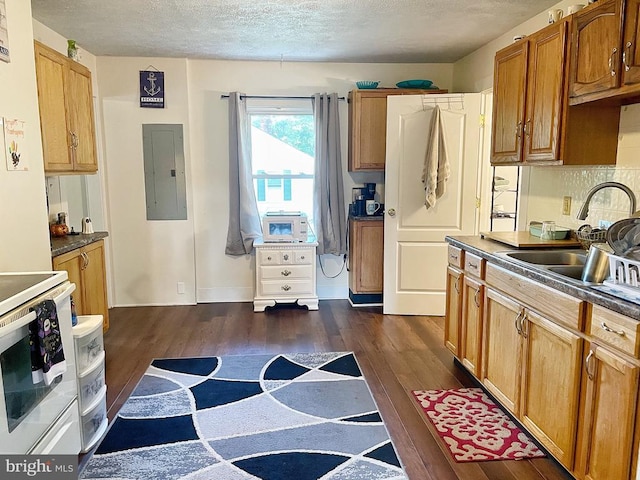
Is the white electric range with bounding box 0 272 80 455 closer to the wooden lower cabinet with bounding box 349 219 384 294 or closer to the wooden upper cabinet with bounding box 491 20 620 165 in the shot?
the wooden upper cabinet with bounding box 491 20 620 165

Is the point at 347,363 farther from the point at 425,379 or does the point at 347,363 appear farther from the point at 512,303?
the point at 512,303

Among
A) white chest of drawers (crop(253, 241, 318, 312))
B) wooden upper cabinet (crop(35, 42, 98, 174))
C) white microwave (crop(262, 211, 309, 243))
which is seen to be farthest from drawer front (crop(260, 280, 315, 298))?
wooden upper cabinet (crop(35, 42, 98, 174))

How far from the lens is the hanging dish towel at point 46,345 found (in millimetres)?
1562

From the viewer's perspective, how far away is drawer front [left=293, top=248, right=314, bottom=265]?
454 cm

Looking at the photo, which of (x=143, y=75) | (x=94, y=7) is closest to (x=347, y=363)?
(x=94, y=7)

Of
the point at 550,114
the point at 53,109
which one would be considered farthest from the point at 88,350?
the point at 550,114

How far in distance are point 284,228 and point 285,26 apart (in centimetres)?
183

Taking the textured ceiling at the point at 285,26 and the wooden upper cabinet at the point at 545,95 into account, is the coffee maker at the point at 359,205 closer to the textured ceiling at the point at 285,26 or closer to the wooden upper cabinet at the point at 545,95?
the textured ceiling at the point at 285,26

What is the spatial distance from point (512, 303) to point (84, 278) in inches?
110

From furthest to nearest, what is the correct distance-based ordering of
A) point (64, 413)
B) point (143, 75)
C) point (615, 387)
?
1. point (143, 75)
2. point (64, 413)
3. point (615, 387)

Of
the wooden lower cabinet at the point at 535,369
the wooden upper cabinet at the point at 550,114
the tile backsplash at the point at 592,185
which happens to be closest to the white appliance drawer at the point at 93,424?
the wooden lower cabinet at the point at 535,369

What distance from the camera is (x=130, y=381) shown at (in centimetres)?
303

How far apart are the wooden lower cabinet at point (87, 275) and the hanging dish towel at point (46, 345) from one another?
4.47 feet

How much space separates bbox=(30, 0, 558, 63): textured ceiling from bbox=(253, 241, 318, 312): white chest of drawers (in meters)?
1.84
